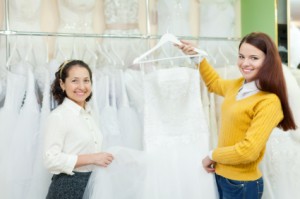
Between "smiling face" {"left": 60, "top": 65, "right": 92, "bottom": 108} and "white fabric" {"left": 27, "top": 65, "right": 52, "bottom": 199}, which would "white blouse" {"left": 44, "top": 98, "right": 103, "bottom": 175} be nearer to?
"smiling face" {"left": 60, "top": 65, "right": 92, "bottom": 108}

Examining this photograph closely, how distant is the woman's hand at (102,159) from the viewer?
1.40m

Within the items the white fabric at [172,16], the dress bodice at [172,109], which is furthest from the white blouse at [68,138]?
the white fabric at [172,16]

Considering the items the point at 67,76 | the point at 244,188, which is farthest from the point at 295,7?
the point at 67,76

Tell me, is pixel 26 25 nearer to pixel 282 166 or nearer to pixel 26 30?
pixel 26 30

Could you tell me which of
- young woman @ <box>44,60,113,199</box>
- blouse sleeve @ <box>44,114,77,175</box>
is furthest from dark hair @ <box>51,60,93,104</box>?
blouse sleeve @ <box>44,114,77,175</box>

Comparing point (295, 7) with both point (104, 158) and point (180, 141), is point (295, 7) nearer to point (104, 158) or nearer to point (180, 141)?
point (180, 141)

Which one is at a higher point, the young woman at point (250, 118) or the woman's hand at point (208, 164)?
the young woman at point (250, 118)

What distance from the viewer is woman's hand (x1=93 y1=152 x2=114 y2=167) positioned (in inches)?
55.0

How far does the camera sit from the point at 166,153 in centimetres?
157

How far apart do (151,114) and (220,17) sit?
1.06 metres

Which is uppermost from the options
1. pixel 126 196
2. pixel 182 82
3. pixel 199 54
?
pixel 199 54

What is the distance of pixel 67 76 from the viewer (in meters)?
1.51

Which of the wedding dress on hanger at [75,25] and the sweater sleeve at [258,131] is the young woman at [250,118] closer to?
the sweater sleeve at [258,131]

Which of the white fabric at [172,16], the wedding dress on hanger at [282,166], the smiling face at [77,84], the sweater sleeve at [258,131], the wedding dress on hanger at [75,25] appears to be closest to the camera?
the sweater sleeve at [258,131]
